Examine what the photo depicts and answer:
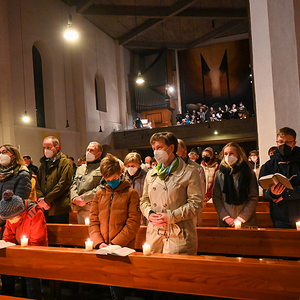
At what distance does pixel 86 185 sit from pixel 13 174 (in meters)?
0.84

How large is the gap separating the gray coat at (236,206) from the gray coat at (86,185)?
1321 millimetres

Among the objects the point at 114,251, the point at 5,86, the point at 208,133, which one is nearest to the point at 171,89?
the point at 208,133

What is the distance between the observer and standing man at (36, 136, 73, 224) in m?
3.65

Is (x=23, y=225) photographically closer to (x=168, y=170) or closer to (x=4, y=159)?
(x=4, y=159)

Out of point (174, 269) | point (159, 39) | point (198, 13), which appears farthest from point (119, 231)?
point (159, 39)

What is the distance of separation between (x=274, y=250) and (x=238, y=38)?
15883 millimetres

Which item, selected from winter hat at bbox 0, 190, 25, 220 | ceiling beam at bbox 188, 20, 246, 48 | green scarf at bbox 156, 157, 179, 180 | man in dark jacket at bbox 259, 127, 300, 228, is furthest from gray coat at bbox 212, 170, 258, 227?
ceiling beam at bbox 188, 20, 246, 48

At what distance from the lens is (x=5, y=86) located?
359 inches

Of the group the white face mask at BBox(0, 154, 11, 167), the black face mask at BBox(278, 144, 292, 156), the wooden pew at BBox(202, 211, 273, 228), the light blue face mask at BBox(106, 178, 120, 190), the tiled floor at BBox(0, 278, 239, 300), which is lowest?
the tiled floor at BBox(0, 278, 239, 300)

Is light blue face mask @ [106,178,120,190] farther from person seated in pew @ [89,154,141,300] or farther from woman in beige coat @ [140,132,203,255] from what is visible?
woman in beige coat @ [140,132,203,255]

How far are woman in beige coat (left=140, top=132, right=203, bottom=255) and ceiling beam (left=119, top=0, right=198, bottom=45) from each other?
1165cm

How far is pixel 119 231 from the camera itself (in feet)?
8.23

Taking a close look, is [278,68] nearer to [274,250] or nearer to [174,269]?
[274,250]

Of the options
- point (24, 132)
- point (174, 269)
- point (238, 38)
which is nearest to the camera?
point (174, 269)
